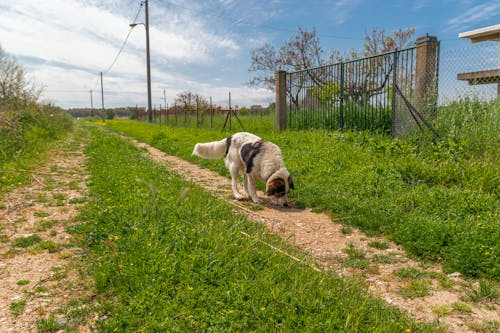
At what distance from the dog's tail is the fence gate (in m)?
4.53

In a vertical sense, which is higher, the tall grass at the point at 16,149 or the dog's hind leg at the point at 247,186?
the tall grass at the point at 16,149

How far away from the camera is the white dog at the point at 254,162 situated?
5.17m

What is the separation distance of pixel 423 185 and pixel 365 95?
487 centimetres

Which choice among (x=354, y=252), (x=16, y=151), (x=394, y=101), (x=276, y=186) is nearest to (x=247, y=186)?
(x=276, y=186)

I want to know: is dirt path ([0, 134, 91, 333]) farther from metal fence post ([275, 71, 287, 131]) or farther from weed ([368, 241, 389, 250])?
metal fence post ([275, 71, 287, 131])

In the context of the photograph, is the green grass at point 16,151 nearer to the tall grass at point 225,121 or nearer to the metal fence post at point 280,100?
the metal fence post at point 280,100

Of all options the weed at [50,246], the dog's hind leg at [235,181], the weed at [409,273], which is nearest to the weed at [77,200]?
the weed at [50,246]

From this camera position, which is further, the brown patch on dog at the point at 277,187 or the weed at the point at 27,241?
the brown patch on dog at the point at 277,187

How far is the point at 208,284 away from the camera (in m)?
2.59

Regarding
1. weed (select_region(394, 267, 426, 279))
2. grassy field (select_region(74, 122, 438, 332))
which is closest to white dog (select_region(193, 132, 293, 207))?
grassy field (select_region(74, 122, 438, 332))

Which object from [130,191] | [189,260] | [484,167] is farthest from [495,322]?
[130,191]

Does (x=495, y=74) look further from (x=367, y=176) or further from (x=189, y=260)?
(x=189, y=260)

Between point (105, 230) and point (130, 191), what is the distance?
1244 millimetres

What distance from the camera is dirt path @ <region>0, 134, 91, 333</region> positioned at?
2.36 metres
